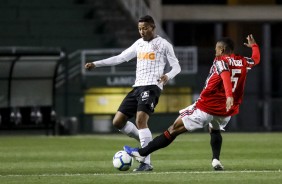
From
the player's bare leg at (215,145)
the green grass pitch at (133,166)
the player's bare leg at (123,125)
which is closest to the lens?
the green grass pitch at (133,166)

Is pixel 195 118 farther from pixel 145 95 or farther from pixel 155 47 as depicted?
pixel 155 47

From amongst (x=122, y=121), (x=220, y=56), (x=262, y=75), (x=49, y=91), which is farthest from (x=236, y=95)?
(x=262, y=75)

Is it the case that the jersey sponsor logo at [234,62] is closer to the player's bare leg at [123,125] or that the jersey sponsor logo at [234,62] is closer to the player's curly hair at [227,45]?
the player's curly hair at [227,45]

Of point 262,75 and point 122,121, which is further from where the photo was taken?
point 262,75

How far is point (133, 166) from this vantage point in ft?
49.0

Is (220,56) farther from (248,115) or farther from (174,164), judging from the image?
(248,115)

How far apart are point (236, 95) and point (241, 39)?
2899 cm

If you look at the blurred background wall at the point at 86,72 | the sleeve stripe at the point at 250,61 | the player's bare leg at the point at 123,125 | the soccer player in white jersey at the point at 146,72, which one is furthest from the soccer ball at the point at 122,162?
the blurred background wall at the point at 86,72

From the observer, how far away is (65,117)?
31.1 metres

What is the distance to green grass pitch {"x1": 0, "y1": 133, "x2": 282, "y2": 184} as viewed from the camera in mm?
12312

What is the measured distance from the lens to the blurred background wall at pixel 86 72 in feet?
95.3

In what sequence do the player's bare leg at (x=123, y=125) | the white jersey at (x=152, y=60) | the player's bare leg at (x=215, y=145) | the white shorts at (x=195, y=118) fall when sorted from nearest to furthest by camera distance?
the white shorts at (x=195, y=118)
the player's bare leg at (x=215, y=145)
the white jersey at (x=152, y=60)
the player's bare leg at (x=123, y=125)

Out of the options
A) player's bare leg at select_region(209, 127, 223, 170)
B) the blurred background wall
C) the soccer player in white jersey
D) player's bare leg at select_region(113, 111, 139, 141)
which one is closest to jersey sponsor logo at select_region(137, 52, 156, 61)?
the soccer player in white jersey

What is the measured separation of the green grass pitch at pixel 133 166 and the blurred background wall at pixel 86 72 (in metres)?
6.22
